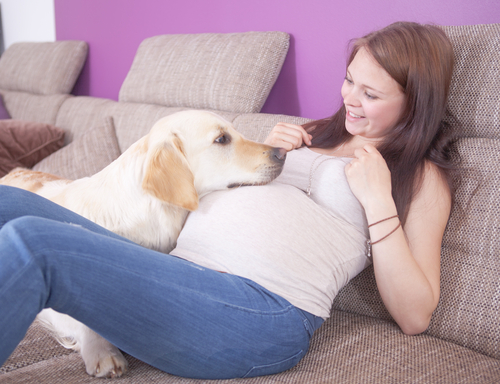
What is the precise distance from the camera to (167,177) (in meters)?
1.15

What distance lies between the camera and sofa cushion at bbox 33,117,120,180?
8.13 ft

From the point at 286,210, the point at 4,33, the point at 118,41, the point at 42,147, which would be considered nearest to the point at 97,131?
the point at 42,147

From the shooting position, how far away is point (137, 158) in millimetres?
1249

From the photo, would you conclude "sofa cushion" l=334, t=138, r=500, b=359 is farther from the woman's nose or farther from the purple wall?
the purple wall

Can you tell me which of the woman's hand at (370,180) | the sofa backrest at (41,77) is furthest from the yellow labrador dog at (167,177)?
the sofa backrest at (41,77)

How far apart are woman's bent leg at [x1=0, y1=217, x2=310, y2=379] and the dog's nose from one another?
0.43 meters

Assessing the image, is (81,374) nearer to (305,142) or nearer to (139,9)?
(305,142)

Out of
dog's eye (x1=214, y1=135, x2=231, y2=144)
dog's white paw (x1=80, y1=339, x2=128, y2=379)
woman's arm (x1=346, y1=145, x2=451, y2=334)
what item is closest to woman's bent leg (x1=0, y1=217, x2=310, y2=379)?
dog's white paw (x1=80, y1=339, x2=128, y2=379)

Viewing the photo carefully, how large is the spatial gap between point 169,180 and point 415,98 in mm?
778

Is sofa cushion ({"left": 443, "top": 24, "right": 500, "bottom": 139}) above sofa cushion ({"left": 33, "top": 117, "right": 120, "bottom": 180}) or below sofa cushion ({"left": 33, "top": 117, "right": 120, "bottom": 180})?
above

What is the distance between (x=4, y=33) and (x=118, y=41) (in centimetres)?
257

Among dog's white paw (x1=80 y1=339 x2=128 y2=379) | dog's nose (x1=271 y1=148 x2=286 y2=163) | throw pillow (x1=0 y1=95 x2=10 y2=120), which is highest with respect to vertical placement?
dog's nose (x1=271 y1=148 x2=286 y2=163)

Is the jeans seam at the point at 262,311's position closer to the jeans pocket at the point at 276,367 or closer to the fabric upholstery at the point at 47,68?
the jeans pocket at the point at 276,367

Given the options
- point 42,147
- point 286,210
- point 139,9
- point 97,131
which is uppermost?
point 139,9
